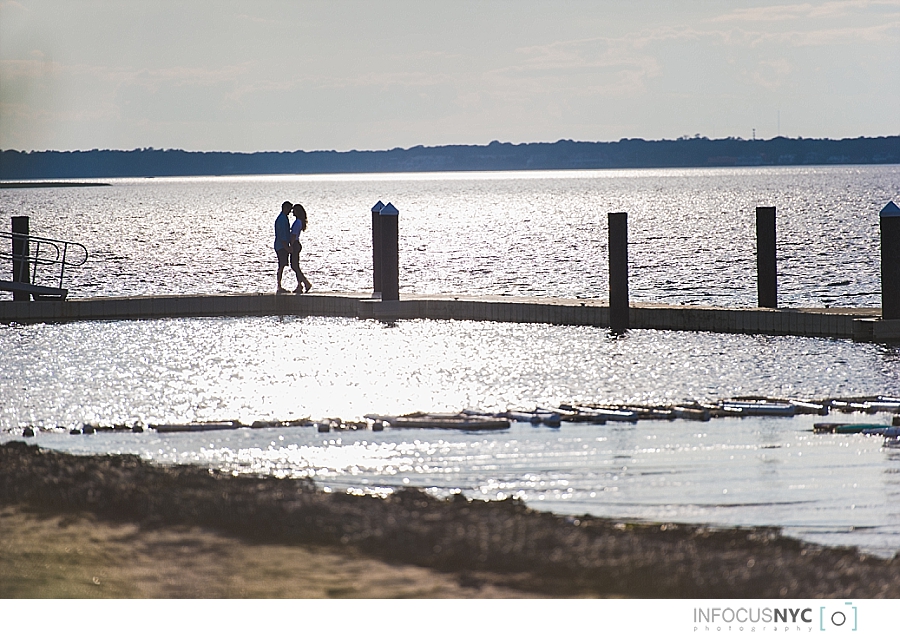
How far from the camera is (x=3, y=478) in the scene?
8039 millimetres

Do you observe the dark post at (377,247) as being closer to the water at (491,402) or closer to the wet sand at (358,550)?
the water at (491,402)

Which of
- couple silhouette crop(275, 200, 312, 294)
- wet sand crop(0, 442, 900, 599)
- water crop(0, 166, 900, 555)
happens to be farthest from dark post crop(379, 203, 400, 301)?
wet sand crop(0, 442, 900, 599)

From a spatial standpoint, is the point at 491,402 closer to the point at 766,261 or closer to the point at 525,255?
the point at 766,261

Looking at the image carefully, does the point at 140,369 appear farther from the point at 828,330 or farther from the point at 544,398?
the point at 828,330

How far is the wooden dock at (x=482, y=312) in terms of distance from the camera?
1731cm

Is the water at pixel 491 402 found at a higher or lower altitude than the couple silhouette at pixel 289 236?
lower

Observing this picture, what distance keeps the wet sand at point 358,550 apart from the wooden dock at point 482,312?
10.7 m

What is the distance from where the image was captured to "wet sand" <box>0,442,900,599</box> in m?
5.79

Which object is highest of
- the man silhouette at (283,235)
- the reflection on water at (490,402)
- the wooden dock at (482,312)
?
the man silhouette at (283,235)

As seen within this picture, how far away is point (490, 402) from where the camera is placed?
12.2 metres

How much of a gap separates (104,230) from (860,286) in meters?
65.6

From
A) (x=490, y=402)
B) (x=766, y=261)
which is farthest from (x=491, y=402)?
(x=766, y=261)

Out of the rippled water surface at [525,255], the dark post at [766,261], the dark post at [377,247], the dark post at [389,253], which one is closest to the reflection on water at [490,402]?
the dark post at [389,253]

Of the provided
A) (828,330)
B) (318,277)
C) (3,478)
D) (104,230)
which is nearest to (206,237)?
(104,230)
